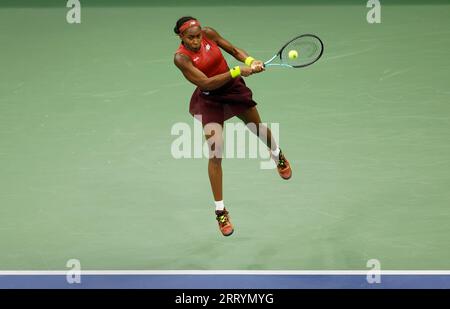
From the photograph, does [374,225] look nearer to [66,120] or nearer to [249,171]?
[249,171]

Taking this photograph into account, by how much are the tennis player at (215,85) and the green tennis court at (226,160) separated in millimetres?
853

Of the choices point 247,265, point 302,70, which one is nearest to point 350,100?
point 302,70

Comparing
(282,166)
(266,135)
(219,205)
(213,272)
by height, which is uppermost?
(266,135)

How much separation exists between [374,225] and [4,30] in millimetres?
6768

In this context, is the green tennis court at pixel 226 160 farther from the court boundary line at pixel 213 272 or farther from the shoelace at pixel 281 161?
the shoelace at pixel 281 161

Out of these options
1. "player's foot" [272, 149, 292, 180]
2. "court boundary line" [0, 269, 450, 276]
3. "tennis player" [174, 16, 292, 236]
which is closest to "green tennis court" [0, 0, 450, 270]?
"court boundary line" [0, 269, 450, 276]

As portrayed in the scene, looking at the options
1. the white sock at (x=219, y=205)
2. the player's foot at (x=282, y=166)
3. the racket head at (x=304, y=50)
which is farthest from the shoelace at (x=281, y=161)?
the racket head at (x=304, y=50)

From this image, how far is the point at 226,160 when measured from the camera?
38.5 ft

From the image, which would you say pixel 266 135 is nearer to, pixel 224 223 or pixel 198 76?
pixel 224 223

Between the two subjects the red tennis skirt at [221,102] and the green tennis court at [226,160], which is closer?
the red tennis skirt at [221,102]

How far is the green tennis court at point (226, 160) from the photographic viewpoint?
10.2m

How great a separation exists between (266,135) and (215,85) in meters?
1.14

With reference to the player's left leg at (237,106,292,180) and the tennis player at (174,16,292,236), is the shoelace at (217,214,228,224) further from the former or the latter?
the player's left leg at (237,106,292,180)

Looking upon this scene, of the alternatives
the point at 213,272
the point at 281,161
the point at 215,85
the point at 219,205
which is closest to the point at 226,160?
the point at 281,161
